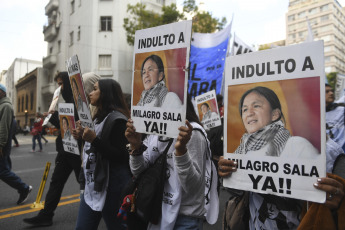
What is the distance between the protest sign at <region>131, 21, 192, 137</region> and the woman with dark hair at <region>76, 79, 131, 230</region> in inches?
21.8

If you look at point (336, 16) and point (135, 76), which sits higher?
point (336, 16)

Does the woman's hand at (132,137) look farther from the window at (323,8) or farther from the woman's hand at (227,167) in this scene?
the window at (323,8)

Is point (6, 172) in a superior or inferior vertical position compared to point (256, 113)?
inferior

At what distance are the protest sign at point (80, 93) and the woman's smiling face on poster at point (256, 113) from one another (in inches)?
53.8

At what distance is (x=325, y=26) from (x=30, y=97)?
202ft

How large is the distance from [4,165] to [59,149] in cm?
157

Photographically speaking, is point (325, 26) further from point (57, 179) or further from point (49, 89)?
point (57, 179)

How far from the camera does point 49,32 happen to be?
100 ft

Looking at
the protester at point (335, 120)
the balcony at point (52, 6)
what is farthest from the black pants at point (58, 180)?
the balcony at point (52, 6)

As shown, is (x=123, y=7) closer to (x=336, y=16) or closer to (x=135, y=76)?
(x=135, y=76)

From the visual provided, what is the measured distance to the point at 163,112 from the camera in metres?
1.82

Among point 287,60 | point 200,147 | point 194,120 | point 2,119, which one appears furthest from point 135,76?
point 2,119

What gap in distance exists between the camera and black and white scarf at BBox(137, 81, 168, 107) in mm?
1848

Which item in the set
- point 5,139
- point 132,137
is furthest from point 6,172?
point 132,137
